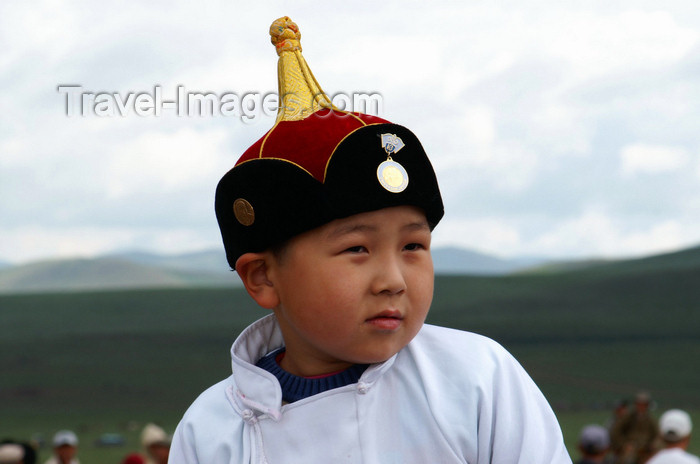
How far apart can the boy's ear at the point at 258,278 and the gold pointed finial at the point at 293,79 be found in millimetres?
399

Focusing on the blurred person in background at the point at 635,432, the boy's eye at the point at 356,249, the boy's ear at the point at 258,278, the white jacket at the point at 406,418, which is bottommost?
the blurred person in background at the point at 635,432

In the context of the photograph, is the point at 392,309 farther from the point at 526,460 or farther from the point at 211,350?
the point at 211,350

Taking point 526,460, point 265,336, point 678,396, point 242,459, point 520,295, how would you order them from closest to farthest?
point 526,460 → point 242,459 → point 265,336 → point 678,396 → point 520,295

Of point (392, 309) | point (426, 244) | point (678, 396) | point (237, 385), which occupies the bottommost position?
point (678, 396)

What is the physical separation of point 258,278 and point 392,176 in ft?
1.59

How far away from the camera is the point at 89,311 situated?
4641 cm

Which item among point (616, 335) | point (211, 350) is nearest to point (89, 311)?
point (211, 350)

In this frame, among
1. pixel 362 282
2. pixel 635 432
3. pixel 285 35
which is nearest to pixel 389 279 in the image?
pixel 362 282

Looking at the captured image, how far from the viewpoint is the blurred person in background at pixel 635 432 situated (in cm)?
1150

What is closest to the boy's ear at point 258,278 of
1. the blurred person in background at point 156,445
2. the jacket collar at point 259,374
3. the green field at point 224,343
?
the jacket collar at point 259,374

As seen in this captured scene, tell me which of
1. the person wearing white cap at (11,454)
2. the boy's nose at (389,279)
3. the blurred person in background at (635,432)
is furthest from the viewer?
the blurred person in background at (635,432)

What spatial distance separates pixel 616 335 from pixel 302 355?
36760mm

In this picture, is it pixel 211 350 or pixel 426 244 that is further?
pixel 211 350

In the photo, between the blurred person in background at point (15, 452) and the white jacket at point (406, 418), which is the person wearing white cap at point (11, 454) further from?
the white jacket at point (406, 418)
